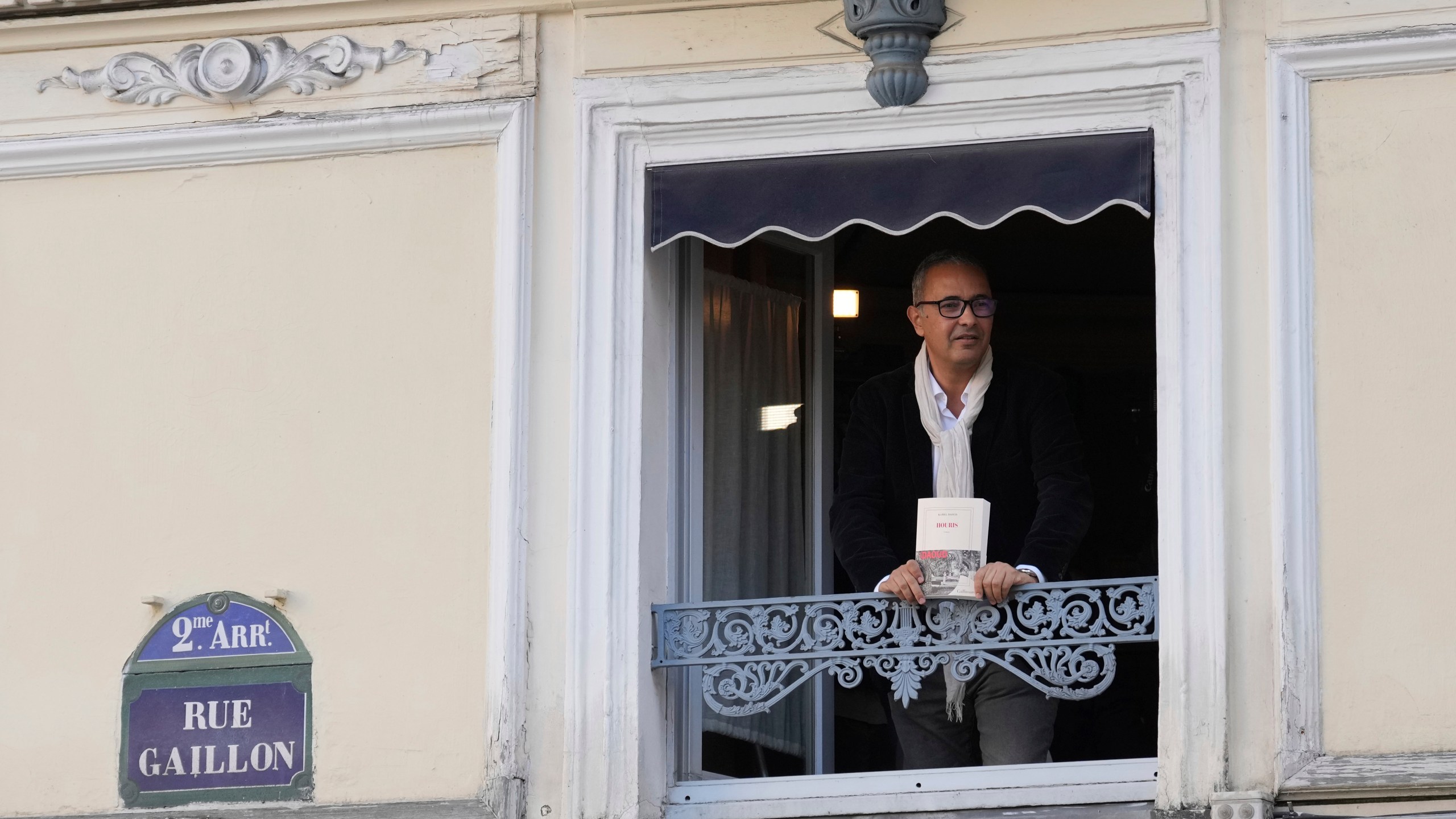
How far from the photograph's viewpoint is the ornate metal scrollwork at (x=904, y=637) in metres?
5.21

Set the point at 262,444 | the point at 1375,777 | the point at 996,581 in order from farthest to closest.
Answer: the point at 262,444
the point at 996,581
the point at 1375,777

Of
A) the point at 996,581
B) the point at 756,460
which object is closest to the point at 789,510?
the point at 756,460

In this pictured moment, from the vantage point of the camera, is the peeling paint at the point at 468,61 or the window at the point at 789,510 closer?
the peeling paint at the point at 468,61

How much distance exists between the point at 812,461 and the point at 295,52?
206 cm

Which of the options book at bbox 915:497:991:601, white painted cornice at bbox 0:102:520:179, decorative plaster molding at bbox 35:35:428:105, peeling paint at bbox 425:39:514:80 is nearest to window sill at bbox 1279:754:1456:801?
book at bbox 915:497:991:601

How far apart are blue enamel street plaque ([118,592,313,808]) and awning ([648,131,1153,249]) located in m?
1.54

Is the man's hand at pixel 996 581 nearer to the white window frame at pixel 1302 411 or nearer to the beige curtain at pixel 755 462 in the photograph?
the white window frame at pixel 1302 411

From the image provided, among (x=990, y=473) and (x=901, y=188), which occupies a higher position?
(x=901, y=188)

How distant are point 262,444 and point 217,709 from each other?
732 millimetres

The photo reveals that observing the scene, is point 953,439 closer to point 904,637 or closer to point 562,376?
point 904,637

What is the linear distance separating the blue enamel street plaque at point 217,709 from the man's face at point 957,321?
198cm

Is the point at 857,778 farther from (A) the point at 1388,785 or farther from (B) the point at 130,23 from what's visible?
(B) the point at 130,23

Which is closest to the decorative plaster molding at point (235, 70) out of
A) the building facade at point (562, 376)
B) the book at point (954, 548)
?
the building facade at point (562, 376)

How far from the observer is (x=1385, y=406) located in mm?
4938
